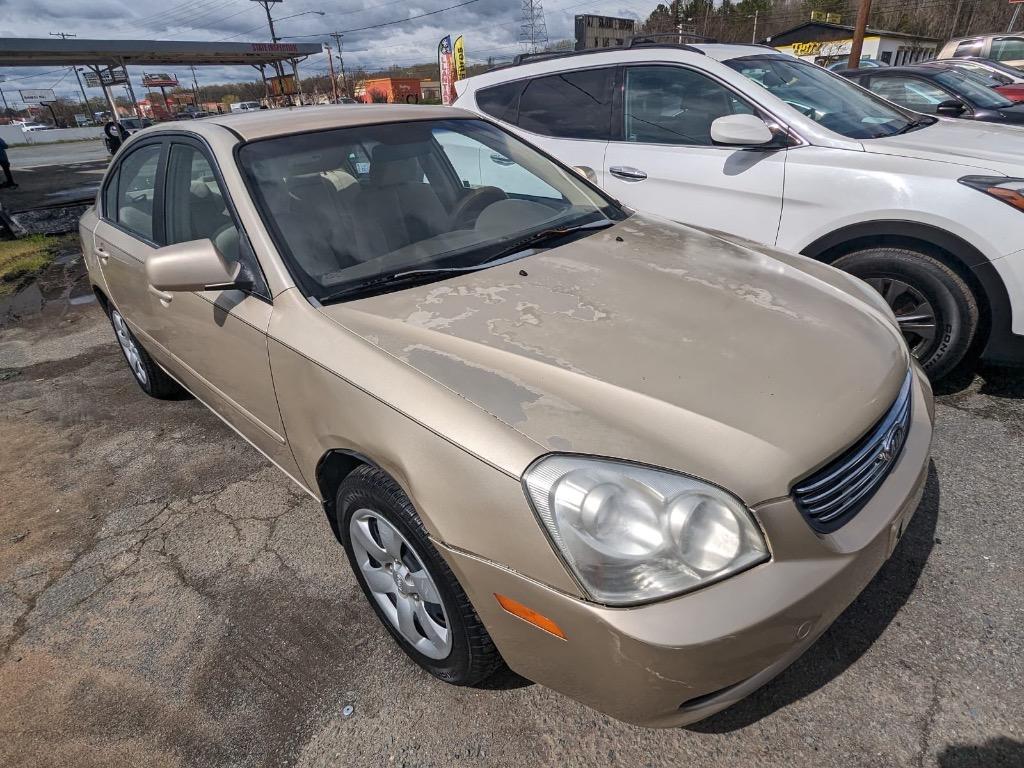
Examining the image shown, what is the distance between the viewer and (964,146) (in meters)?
3.25

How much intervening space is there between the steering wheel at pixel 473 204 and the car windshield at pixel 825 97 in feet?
6.76

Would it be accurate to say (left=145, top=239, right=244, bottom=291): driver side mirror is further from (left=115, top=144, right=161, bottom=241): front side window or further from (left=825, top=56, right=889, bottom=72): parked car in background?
(left=825, top=56, right=889, bottom=72): parked car in background

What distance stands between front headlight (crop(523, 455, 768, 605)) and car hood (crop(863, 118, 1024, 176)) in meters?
2.79

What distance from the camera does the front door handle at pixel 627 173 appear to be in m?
3.93

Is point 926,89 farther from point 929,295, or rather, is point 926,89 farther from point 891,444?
point 891,444

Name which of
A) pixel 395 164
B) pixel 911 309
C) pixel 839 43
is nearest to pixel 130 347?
pixel 395 164

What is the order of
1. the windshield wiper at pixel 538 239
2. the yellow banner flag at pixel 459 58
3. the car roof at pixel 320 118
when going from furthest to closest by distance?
the yellow banner flag at pixel 459 58
the car roof at pixel 320 118
the windshield wiper at pixel 538 239

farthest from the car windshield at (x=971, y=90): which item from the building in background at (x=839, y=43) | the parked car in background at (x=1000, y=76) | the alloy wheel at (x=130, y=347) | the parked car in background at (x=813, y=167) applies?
the building in background at (x=839, y=43)

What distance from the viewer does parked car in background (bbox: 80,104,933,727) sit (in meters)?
1.30

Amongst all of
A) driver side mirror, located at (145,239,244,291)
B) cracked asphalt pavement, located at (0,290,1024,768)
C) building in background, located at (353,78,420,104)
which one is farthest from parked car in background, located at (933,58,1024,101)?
building in background, located at (353,78,420,104)

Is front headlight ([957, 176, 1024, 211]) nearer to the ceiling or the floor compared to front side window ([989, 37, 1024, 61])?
nearer to the ceiling

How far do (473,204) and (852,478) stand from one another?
1808 mm

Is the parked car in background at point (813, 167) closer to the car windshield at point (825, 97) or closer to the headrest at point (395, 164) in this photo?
the car windshield at point (825, 97)

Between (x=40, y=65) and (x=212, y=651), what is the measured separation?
32.1m
